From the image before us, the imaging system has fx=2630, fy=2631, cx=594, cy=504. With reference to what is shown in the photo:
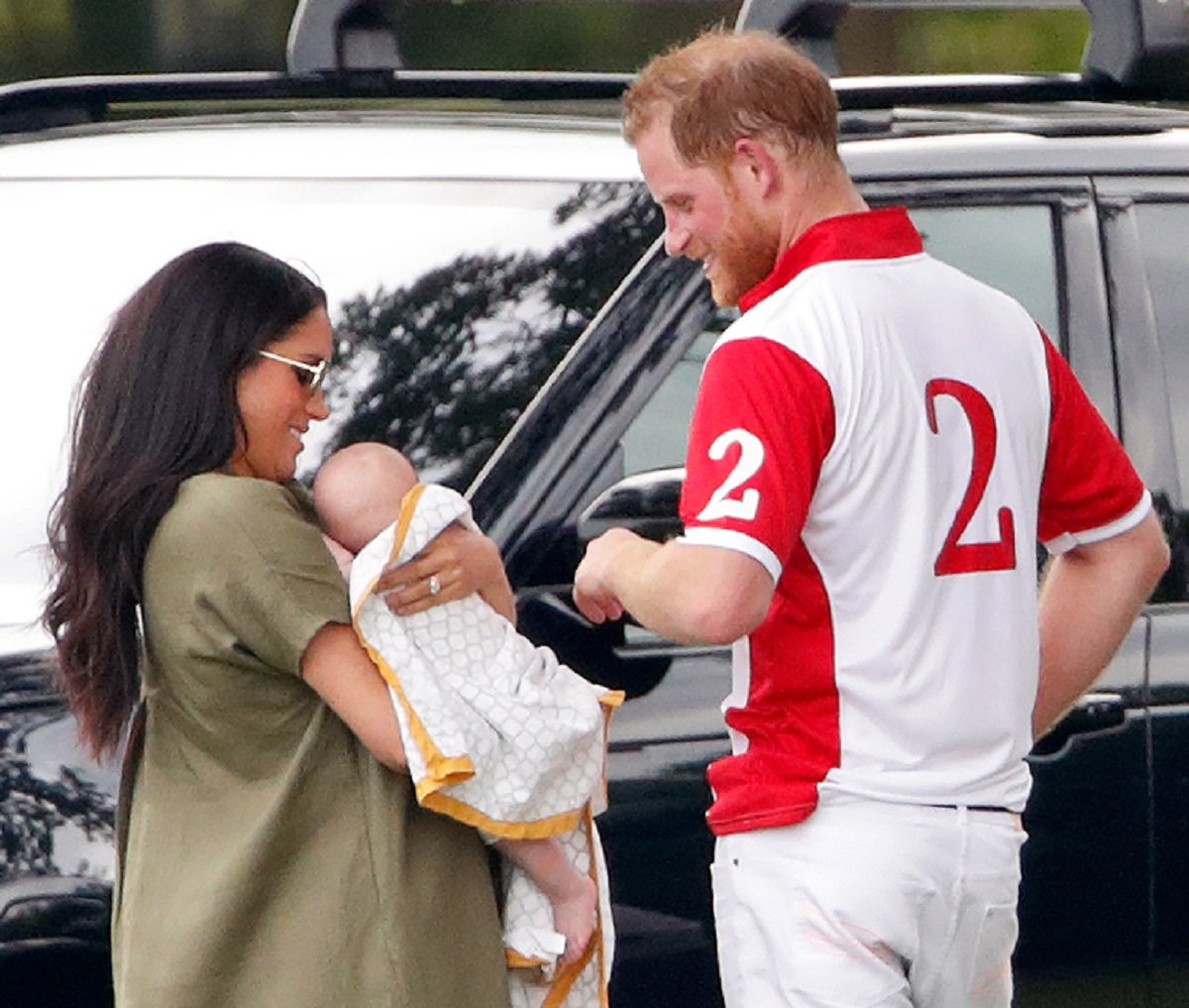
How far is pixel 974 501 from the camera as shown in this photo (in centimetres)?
291

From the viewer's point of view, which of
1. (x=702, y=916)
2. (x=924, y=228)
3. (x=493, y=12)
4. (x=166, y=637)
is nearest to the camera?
(x=166, y=637)

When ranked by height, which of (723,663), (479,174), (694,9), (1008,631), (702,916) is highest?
(479,174)

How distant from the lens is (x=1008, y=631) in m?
2.96

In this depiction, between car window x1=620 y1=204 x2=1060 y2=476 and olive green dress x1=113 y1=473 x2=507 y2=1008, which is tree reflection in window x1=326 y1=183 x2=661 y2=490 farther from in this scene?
olive green dress x1=113 y1=473 x2=507 y2=1008

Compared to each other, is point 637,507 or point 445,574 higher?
point 445,574

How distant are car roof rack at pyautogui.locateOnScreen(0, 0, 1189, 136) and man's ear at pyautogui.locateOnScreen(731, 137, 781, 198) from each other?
109 cm

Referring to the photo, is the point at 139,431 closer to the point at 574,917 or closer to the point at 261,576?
the point at 261,576

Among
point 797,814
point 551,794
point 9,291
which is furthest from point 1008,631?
point 9,291

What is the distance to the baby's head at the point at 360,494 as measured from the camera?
2902 mm

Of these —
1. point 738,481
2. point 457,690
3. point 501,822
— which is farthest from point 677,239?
point 501,822

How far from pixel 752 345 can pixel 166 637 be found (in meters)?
0.70

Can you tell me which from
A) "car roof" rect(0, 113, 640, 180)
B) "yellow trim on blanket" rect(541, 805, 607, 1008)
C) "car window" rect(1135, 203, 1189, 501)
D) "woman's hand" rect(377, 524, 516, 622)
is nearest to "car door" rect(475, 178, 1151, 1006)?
"car window" rect(1135, 203, 1189, 501)

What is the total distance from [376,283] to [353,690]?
107cm

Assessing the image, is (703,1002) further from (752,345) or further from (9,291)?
(9,291)
